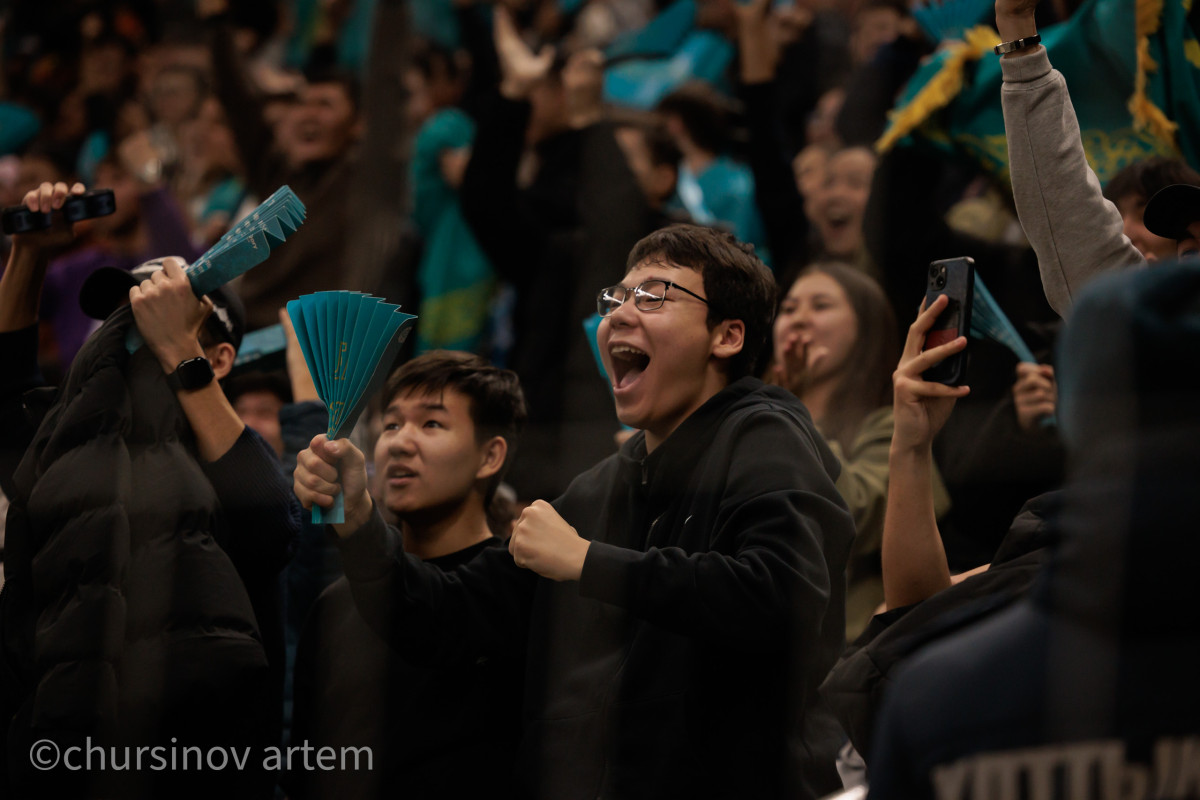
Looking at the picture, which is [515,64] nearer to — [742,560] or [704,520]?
[704,520]

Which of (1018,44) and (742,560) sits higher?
(1018,44)

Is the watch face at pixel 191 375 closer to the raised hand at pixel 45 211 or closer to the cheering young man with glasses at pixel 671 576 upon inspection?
the cheering young man with glasses at pixel 671 576

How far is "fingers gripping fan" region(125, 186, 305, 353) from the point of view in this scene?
2225 millimetres

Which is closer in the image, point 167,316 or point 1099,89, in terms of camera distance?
point 167,316

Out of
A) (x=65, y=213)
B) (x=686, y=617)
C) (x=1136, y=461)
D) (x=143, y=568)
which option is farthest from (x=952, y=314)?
(x=65, y=213)

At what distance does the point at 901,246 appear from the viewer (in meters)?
3.38

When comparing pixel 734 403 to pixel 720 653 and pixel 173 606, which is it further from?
pixel 173 606

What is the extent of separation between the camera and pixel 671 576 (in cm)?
196

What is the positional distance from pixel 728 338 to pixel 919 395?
0.42 m

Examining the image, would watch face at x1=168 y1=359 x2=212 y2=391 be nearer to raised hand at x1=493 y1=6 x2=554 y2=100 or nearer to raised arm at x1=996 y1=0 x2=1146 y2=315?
raised arm at x1=996 y1=0 x2=1146 y2=315

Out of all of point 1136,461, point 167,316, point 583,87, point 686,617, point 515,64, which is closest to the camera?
point 1136,461

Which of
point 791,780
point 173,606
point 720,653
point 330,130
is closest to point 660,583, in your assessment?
point 720,653

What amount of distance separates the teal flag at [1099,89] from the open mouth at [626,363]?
113 centimetres

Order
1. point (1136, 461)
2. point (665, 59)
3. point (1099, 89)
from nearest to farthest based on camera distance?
1. point (1136, 461)
2. point (1099, 89)
3. point (665, 59)
